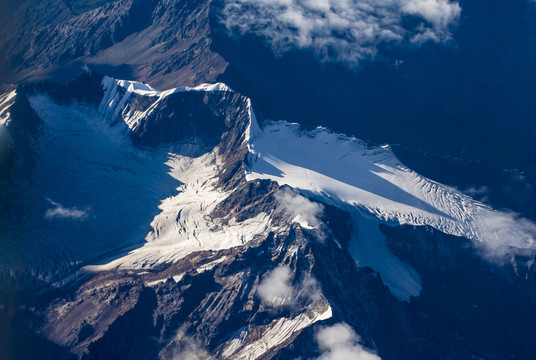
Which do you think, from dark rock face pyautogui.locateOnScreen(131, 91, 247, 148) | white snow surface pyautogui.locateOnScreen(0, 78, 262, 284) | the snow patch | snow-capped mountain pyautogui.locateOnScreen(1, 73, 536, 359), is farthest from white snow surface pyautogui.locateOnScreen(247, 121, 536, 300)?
the snow patch

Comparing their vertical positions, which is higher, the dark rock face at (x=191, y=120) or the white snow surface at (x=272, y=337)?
the dark rock face at (x=191, y=120)

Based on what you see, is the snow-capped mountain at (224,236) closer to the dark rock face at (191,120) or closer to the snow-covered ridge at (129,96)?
the dark rock face at (191,120)

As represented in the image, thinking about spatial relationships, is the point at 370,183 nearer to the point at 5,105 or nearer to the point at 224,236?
the point at 224,236

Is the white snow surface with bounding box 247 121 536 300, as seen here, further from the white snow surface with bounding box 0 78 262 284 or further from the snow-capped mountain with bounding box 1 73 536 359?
the white snow surface with bounding box 0 78 262 284

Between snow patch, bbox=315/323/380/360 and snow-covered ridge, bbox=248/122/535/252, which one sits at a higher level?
snow-covered ridge, bbox=248/122/535/252

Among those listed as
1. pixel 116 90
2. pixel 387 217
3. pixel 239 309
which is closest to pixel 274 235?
pixel 239 309

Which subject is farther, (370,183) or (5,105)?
(370,183)

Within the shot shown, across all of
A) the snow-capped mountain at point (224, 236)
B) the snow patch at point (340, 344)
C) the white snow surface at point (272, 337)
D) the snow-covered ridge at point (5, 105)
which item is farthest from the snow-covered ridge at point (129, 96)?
the snow patch at point (340, 344)

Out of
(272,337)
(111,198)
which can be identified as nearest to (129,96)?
(111,198)
